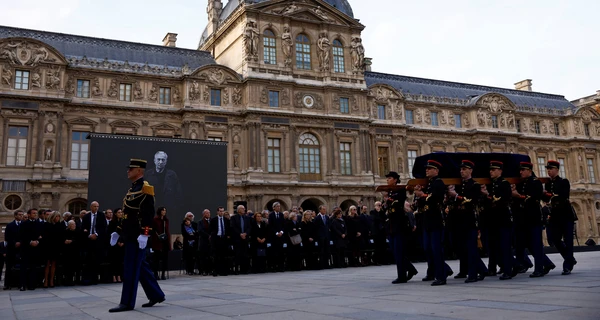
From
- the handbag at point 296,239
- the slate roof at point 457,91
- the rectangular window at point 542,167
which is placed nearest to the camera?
the handbag at point 296,239

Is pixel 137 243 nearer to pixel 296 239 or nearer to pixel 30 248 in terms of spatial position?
pixel 30 248

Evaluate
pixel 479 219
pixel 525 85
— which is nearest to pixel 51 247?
pixel 479 219

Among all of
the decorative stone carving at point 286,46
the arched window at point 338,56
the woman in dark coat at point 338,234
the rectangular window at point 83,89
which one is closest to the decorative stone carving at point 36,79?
the rectangular window at point 83,89

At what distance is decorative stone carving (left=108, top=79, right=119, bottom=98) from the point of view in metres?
29.6

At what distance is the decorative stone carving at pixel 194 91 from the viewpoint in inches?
1220

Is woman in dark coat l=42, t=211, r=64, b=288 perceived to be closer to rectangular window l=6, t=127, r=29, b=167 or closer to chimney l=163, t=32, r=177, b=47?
rectangular window l=6, t=127, r=29, b=167

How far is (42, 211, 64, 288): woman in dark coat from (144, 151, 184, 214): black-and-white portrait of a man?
31.0ft

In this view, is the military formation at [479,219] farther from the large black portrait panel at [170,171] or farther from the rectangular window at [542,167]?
the rectangular window at [542,167]

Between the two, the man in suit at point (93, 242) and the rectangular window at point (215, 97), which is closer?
the man in suit at point (93, 242)

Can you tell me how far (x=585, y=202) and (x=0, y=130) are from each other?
4402cm

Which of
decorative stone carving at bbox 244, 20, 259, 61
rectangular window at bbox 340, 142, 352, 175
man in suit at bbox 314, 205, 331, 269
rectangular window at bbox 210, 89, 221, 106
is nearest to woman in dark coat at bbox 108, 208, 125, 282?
man in suit at bbox 314, 205, 331, 269

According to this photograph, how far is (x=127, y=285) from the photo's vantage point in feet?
22.8

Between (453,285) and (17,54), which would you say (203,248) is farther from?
(17,54)

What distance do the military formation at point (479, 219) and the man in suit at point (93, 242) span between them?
7633 mm
